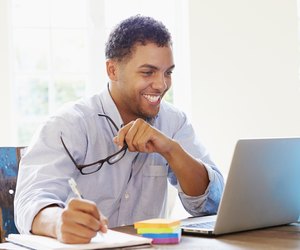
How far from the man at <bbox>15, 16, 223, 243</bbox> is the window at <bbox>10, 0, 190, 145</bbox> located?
1.92 meters

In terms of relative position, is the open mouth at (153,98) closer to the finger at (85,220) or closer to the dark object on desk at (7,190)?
the dark object on desk at (7,190)

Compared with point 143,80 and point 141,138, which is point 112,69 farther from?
point 141,138

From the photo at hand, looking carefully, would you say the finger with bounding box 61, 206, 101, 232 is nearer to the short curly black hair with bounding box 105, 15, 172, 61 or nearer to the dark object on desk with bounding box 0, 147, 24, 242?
the dark object on desk with bounding box 0, 147, 24, 242

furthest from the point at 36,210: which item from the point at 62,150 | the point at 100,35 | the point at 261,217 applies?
the point at 100,35

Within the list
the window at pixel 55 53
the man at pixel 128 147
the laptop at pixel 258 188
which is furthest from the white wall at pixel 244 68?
the laptop at pixel 258 188

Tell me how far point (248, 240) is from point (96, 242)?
13.2 inches

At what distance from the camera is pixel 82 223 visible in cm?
123

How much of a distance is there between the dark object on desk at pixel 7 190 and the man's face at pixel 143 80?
377mm

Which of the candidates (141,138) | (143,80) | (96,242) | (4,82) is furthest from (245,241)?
(4,82)

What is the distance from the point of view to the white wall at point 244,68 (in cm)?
396

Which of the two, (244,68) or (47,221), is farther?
(244,68)

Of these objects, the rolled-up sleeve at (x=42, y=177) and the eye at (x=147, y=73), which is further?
the eye at (x=147, y=73)

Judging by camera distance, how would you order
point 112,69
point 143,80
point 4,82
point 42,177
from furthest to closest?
1. point 4,82
2. point 112,69
3. point 143,80
4. point 42,177

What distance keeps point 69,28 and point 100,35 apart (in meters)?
0.21
